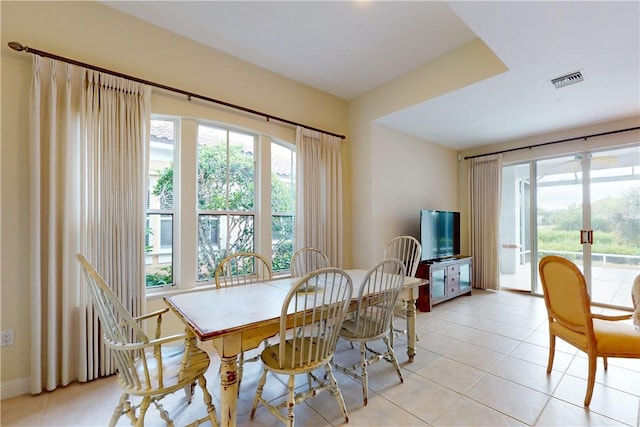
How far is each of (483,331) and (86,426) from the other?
3.62 meters

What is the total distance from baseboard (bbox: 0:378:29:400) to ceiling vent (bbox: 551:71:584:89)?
5.25 metres

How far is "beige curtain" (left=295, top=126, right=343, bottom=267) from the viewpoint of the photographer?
3525 mm

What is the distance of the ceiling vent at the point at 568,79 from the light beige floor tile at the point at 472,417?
3.04m

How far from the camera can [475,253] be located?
5199 mm

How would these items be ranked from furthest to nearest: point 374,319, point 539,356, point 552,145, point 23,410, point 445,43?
point 552,145 < point 445,43 < point 539,356 < point 374,319 < point 23,410

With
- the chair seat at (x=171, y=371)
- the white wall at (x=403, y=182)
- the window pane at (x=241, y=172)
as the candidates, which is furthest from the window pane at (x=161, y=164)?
the white wall at (x=403, y=182)

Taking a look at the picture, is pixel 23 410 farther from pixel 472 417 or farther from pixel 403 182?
pixel 403 182

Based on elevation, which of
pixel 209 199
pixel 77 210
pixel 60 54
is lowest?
pixel 77 210

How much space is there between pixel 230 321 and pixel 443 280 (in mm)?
3623

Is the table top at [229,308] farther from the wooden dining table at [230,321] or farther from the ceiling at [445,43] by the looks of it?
the ceiling at [445,43]

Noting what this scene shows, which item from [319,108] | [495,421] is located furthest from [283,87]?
[495,421]

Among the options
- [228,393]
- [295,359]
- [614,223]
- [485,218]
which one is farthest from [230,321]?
[614,223]

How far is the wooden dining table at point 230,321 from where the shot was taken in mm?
1396

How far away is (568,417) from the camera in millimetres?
1784
